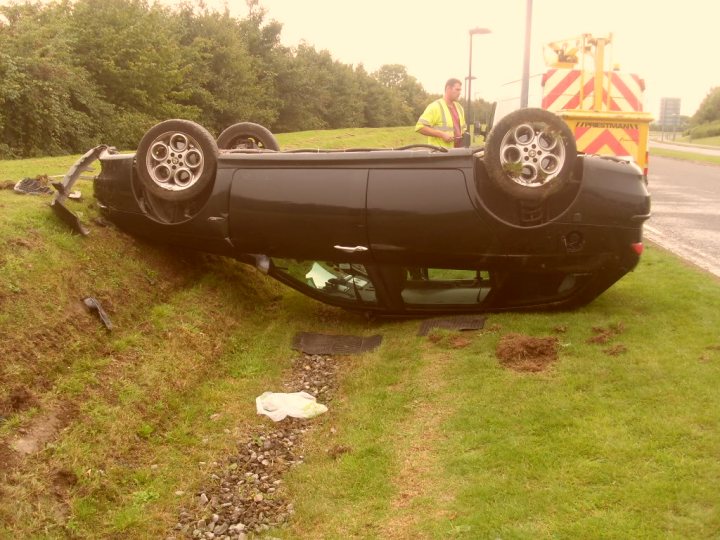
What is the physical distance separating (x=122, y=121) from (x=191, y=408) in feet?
58.6

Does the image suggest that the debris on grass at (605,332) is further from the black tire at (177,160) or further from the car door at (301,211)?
the black tire at (177,160)

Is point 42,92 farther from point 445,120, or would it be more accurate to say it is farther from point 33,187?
point 445,120

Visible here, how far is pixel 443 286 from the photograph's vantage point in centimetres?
636

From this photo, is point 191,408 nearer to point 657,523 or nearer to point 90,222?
point 90,222

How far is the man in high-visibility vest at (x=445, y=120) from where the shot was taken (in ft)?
27.3

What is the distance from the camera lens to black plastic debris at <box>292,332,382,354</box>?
6.19 meters

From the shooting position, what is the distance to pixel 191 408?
520cm

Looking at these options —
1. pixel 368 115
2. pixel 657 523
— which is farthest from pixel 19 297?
pixel 368 115

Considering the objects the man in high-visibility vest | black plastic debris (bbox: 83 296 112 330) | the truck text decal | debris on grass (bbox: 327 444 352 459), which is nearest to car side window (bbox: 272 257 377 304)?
black plastic debris (bbox: 83 296 112 330)

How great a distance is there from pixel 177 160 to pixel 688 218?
8696mm

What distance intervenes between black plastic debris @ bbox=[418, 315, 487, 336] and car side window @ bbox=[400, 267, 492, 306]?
156 millimetres

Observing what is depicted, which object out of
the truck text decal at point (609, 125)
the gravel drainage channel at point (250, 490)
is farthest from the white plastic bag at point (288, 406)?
the truck text decal at point (609, 125)

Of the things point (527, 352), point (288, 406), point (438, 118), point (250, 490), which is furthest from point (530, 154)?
point (250, 490)

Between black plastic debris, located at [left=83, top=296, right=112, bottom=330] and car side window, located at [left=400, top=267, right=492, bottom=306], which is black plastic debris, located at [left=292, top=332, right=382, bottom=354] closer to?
car side window, located at [left=400, top=267, right=492, bottom=306]
